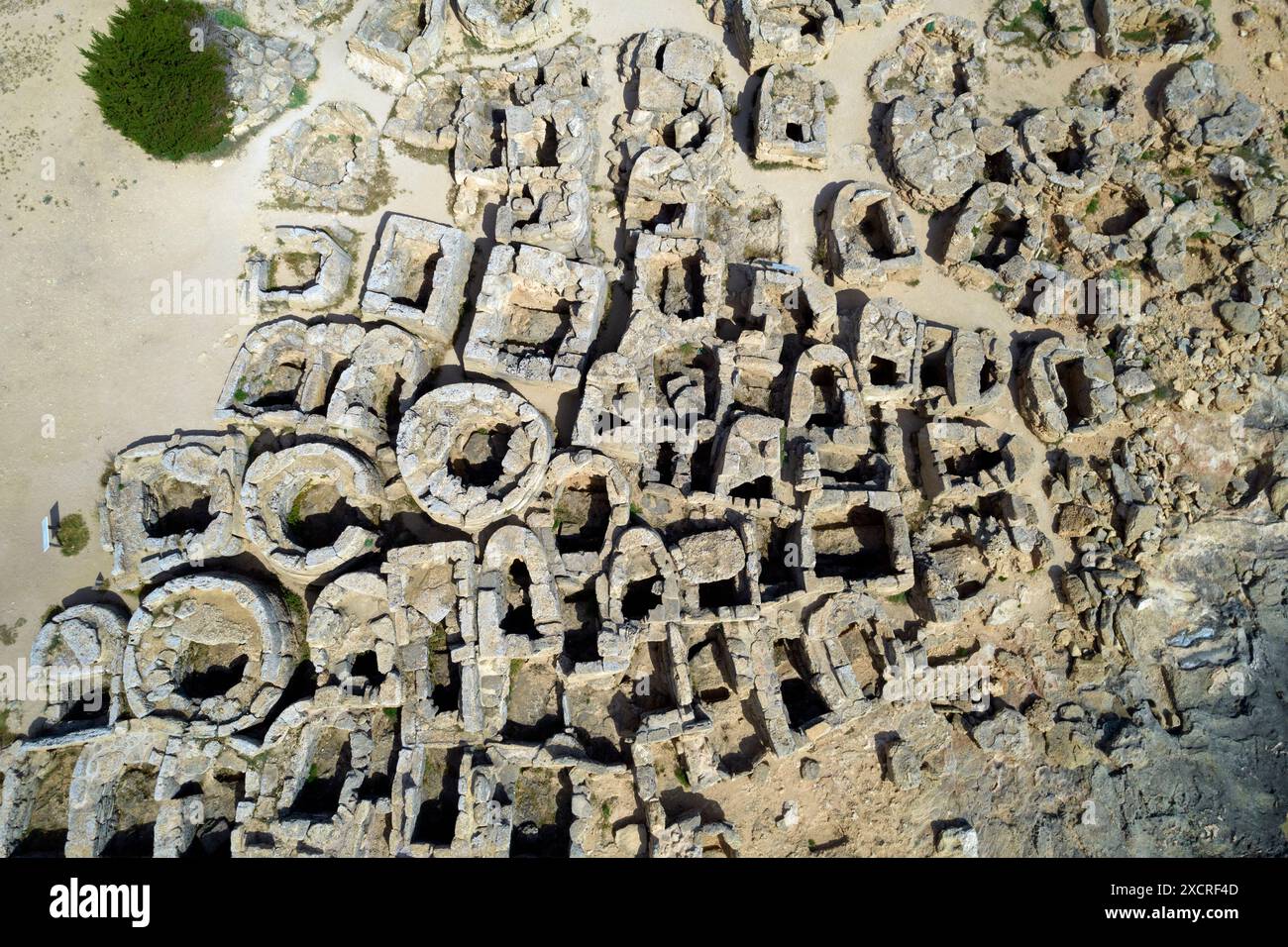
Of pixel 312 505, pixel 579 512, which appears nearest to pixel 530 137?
pixel 579 512

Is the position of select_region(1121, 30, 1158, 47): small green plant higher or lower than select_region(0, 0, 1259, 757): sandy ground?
higher

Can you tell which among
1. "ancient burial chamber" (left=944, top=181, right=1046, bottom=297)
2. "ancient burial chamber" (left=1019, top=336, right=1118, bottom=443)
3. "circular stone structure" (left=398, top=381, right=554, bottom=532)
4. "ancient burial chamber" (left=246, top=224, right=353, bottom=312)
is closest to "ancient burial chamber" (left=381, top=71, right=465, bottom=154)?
"ancient burial chamber" (left=246, top=224, right=353, bottom=312)

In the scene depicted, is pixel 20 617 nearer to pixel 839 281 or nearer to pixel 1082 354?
pixel 839 281

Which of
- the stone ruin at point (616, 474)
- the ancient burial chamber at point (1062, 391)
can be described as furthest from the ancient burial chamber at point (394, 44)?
the ancient burial chamber at point (1062, 391)

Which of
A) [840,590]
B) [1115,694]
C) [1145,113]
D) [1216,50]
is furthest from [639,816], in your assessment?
[1216,50]

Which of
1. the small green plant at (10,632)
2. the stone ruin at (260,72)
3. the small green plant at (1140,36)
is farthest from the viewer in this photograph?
the small green plant at (1140,36)

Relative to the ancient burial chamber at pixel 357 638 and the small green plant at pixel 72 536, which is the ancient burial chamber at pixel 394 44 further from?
the ancient burial chamber at pixel 357 638

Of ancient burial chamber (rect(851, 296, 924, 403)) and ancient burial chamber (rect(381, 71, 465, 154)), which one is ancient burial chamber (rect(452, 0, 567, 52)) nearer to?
ancient burial chamber (rect(381, 71, 465, 154))
